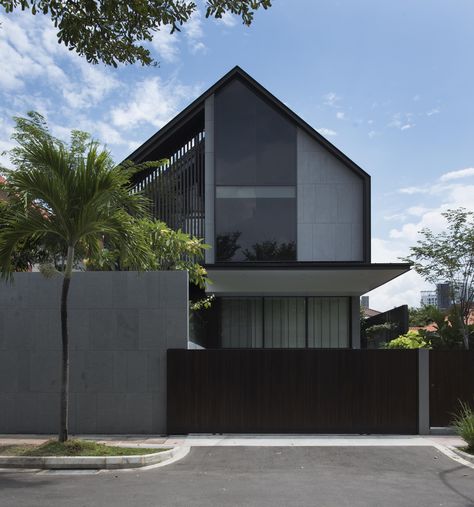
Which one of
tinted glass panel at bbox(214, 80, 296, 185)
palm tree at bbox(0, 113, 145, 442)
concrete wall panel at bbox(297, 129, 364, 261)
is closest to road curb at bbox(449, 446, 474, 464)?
palm tree at bbox(0, 113, 145, 442)

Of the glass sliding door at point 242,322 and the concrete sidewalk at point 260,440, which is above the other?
the glass sliding door at point 242,322

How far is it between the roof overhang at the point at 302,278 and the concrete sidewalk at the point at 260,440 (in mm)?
4933

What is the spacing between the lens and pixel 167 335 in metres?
11.4

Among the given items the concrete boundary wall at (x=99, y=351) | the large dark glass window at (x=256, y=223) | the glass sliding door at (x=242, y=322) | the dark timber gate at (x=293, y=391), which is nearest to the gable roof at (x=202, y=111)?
the large dark glass window at (x=256, y=223)

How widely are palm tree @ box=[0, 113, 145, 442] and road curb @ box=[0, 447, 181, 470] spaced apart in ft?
2.14

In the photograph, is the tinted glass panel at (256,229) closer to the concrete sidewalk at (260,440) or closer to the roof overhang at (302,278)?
the roof overhang at (302,278)

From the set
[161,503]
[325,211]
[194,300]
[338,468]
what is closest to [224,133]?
[325,211]

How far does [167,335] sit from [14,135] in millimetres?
4846

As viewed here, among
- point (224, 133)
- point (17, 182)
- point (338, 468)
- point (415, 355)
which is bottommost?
point (338, 468)

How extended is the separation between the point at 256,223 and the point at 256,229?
214 millimetres

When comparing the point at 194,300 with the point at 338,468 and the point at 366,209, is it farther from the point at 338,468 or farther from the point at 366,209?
the point at 338,468

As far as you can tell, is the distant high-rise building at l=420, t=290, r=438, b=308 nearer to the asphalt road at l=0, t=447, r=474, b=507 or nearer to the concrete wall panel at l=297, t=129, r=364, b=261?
the concrete wall panel at l=297, t=129, r=364, b=261

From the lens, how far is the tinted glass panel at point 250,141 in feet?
63.8

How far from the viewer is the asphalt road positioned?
6809 millimetres
